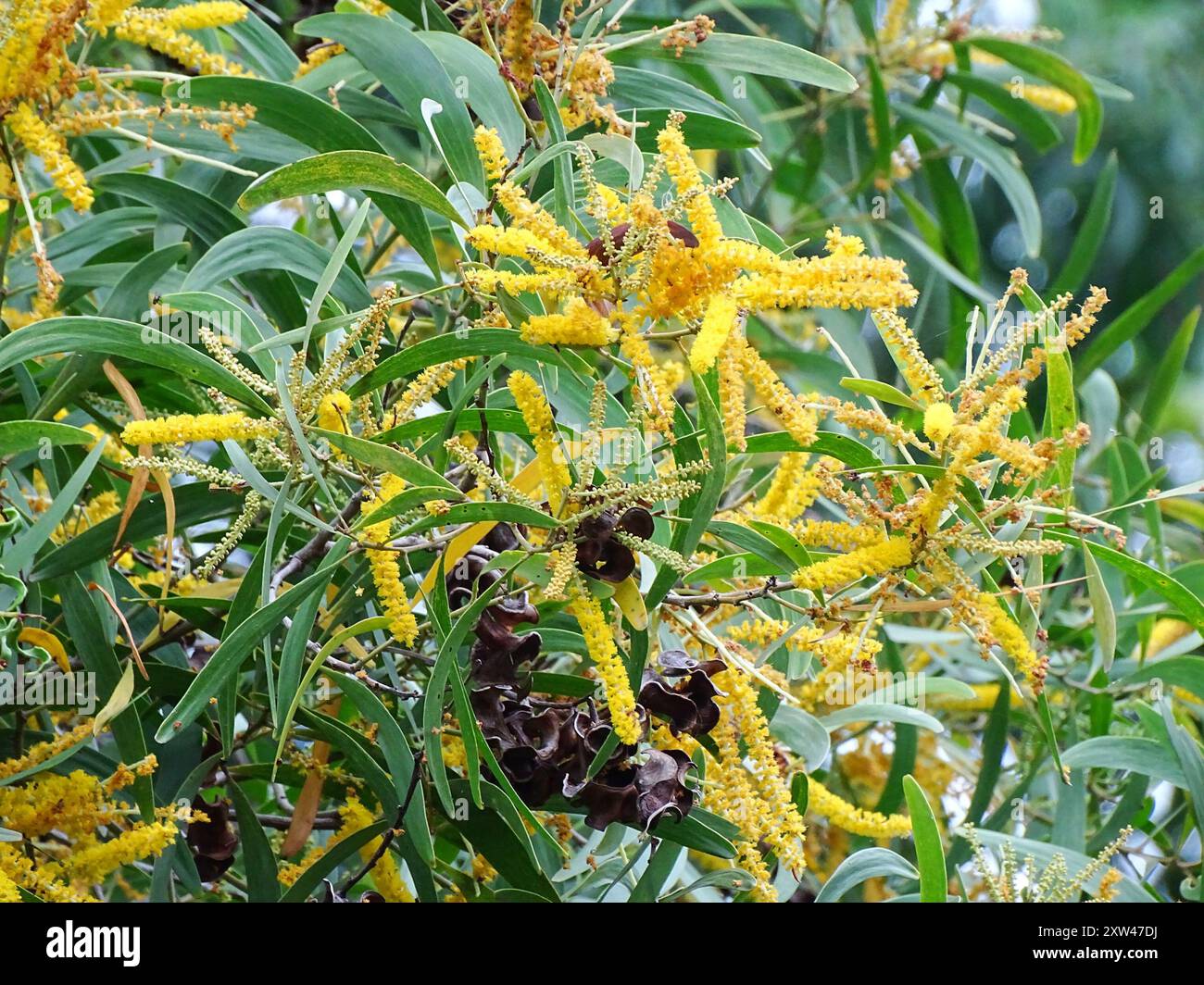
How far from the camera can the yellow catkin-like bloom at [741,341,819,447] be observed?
853 mm

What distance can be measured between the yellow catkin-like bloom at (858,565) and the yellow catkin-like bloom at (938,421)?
94 millimetres

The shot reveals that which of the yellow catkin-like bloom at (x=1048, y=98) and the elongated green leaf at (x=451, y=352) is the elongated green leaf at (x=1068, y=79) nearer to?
the yellow catkin-like bloom at (x=1048, y=98)

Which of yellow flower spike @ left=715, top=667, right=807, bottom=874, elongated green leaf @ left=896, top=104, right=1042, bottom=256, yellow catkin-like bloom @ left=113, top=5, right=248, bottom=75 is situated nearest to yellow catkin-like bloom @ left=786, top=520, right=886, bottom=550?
yellow flower spike @ left=715, top=667, right=807, bottom=874

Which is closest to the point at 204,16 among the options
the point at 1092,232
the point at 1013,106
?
the point at 1013,106

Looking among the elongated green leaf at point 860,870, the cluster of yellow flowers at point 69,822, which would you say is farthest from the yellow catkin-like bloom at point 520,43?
the elongated green leaf at point 860,870

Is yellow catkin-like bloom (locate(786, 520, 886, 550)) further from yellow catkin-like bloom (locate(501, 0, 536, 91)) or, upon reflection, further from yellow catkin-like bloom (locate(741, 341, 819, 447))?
yellow catkin-like bloom (locate(501, 0, 536, 91))

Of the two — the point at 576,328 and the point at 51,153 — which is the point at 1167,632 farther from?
the point at 51,153

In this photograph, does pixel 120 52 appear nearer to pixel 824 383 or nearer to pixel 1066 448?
pixel 824 383

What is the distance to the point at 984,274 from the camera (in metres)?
4.41

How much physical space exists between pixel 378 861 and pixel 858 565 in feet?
1.72

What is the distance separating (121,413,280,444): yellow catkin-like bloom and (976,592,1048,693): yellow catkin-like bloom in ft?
1.80

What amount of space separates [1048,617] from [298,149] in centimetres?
118

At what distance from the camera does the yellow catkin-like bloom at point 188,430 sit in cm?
85
